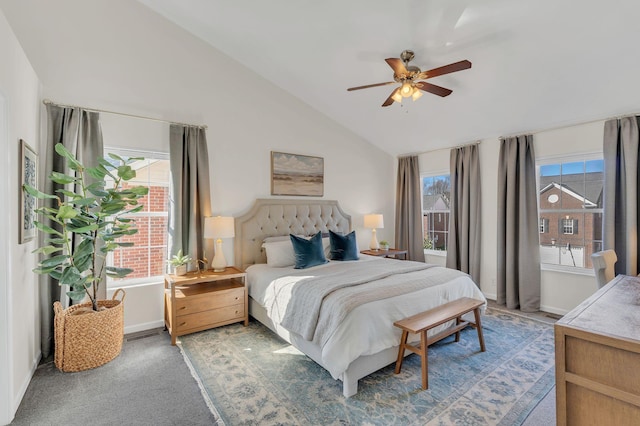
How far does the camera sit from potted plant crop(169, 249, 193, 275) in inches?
130

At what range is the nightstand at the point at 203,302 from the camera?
3078 millimetres

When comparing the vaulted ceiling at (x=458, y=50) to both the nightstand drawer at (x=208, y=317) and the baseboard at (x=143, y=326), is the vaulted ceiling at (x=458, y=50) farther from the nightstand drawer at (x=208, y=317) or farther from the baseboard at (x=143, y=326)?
the baseboard at (x=143, y=326)

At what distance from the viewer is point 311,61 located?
3686 millimetres

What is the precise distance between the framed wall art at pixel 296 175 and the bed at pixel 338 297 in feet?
0.80

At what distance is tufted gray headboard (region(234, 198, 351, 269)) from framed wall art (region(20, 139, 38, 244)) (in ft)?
6.46

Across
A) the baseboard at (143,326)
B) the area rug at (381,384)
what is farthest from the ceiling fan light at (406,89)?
the baseboard at (143,326)

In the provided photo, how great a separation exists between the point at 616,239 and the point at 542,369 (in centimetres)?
204

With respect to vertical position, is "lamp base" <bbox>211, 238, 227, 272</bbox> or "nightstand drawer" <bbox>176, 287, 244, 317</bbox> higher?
"lamp base" <bbox>211, 238, 227, 272</bbox>

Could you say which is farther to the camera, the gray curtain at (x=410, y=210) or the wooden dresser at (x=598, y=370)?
the gray curtain at (x=410, y=210)

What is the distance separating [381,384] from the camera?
2307 millimetres

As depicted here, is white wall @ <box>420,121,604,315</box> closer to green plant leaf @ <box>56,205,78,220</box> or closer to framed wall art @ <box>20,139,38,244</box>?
green plant leaf @ <box>56,205,78,220</box>

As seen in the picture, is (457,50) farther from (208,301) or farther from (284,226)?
(208,301)

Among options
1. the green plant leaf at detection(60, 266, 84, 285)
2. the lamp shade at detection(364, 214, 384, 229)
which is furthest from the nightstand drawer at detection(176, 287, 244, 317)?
the lamp shade at detection(364, 214, 384, 229)

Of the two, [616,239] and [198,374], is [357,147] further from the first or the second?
[198,374]
